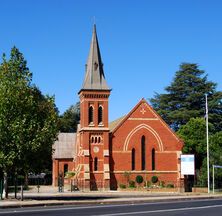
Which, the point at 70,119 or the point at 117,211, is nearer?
the point at 117,211

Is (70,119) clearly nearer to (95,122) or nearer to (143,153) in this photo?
(95,122)

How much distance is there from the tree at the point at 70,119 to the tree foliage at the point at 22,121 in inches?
2516

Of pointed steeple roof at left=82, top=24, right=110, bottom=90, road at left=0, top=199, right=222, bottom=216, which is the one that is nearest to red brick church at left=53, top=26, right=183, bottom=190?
pointed steeple roof at left=82, top=24, right=110, bottom=90

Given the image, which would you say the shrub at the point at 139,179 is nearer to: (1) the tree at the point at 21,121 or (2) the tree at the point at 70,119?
(1) the tree at the point at 21,121

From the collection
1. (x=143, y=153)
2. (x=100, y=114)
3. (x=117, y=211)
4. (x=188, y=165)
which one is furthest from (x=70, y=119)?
(x=117, y=211)

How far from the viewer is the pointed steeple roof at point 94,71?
215 feet

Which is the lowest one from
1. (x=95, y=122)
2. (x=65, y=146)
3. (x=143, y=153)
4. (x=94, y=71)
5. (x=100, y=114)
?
(x=143, y=153)

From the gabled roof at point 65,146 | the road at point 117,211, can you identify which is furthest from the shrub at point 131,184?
the road at point 117,211

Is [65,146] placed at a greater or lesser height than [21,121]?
greater

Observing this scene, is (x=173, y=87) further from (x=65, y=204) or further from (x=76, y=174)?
(x=65, y=204)

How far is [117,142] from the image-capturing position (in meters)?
65.5

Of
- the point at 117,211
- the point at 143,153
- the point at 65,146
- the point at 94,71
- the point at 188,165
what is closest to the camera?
the point at 117,211

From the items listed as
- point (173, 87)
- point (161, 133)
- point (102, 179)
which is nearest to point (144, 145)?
point (161, 133)

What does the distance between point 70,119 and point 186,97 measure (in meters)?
31.8
